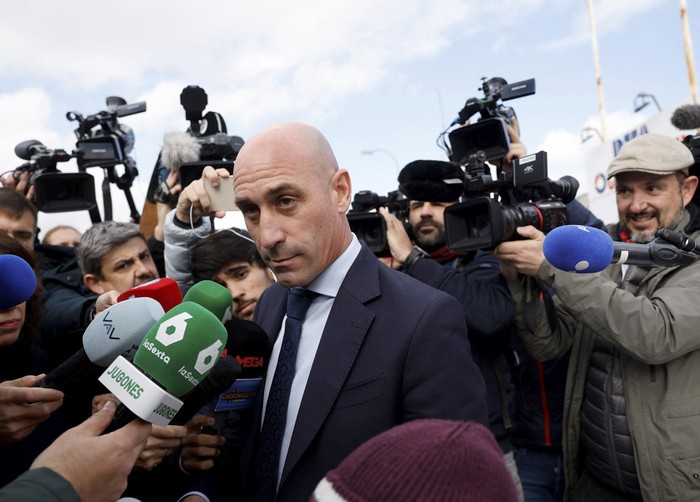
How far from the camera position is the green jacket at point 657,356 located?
1.96 metres

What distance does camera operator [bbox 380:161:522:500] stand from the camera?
8.08 feet

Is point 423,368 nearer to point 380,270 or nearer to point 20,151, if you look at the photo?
point 380,270

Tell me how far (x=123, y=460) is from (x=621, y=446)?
6.09 ft

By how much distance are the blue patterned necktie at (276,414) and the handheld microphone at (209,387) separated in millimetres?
218

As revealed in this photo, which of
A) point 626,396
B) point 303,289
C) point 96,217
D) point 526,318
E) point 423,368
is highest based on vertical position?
point 96,217

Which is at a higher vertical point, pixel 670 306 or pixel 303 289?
pixel 303 289

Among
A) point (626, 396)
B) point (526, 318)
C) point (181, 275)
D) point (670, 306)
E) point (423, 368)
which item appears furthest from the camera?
point (181, 275)

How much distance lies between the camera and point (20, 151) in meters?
3.52

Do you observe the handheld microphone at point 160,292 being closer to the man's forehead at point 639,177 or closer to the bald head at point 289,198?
the bald head at point 289,198

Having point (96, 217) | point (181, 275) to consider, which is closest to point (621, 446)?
point (181, 275)

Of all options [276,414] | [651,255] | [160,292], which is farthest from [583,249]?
[160,292]

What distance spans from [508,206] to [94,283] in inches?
80.7

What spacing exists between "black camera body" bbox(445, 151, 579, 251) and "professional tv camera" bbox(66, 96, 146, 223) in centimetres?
220

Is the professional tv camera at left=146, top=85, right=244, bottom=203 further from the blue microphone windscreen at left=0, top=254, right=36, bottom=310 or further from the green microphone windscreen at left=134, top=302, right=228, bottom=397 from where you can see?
the green microphone windscreen at left=134, top=302, right=228, bottom=397
